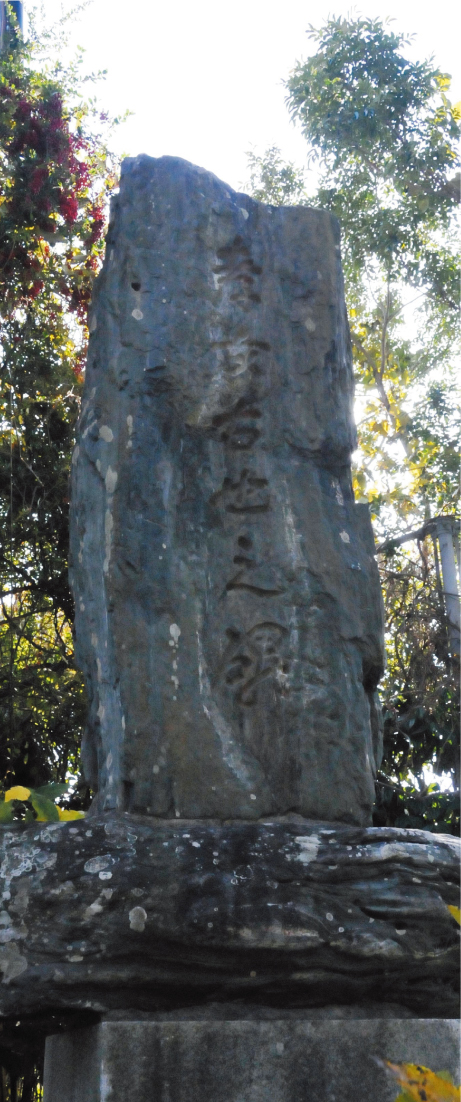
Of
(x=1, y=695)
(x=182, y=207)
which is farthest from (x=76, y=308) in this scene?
(x=182, y=207)

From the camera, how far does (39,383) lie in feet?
19.3

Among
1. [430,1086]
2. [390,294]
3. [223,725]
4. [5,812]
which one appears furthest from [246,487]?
[390,294]

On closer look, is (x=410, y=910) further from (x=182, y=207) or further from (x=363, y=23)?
(x=363, y=23)

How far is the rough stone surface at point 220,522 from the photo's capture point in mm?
2855

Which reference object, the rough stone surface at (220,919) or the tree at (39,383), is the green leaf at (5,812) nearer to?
the rough stone surface at (220,919)

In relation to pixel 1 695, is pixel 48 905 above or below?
below

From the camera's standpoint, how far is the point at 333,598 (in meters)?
3.08

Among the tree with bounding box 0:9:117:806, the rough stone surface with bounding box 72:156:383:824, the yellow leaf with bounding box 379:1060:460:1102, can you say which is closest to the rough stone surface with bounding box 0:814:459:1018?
the rough stone surface with bounding box 72:156:383:824

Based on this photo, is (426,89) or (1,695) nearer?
(1,695)

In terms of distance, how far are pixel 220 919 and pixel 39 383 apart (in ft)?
13.3

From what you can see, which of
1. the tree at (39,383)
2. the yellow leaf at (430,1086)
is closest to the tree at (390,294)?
the tree at (39,383)

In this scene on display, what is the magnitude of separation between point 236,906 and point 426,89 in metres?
6.50

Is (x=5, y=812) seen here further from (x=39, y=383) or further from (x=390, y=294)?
(x=390, y=294)

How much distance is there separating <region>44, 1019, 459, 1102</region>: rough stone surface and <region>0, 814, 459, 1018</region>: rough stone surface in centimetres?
8
